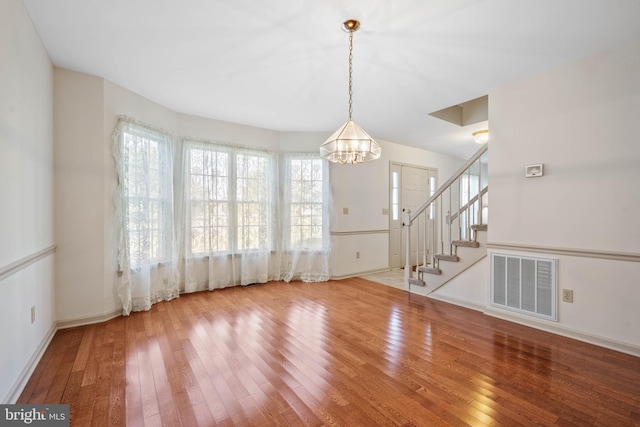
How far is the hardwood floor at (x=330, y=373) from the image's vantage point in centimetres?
166

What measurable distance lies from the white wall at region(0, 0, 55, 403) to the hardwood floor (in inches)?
11.0

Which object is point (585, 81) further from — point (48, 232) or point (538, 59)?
point (48, 232)

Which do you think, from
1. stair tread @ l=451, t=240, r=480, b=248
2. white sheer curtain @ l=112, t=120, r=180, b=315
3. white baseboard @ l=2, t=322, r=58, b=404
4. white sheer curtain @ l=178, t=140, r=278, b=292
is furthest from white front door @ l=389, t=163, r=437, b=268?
white baseboard @ l=2, t=322, r=58, b=404

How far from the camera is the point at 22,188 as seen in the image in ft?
6.68

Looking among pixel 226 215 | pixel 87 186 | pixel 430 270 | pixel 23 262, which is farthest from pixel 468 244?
pixel 87 186

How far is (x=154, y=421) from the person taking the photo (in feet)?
5.24

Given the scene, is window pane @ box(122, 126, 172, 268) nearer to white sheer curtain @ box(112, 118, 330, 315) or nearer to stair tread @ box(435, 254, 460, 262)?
white sheer curtain @ box(112, 118, 330, 315)

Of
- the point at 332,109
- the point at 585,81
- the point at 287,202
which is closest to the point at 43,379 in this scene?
the point at 287,202

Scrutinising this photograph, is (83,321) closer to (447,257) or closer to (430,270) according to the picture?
(430,270)

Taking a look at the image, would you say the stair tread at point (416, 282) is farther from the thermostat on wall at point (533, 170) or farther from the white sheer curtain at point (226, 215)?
the white sheer curtain at point (226, 215)

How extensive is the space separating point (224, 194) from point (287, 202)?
1.06 metres

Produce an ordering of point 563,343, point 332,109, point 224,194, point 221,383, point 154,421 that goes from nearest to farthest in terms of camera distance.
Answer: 1. point 154,421
2. point 221,383
3. point 563,343
4. point 332,109
5. point 224,194

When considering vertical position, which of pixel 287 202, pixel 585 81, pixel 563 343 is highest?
pixel 585 81

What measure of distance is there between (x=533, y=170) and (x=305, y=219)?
3.27 m
